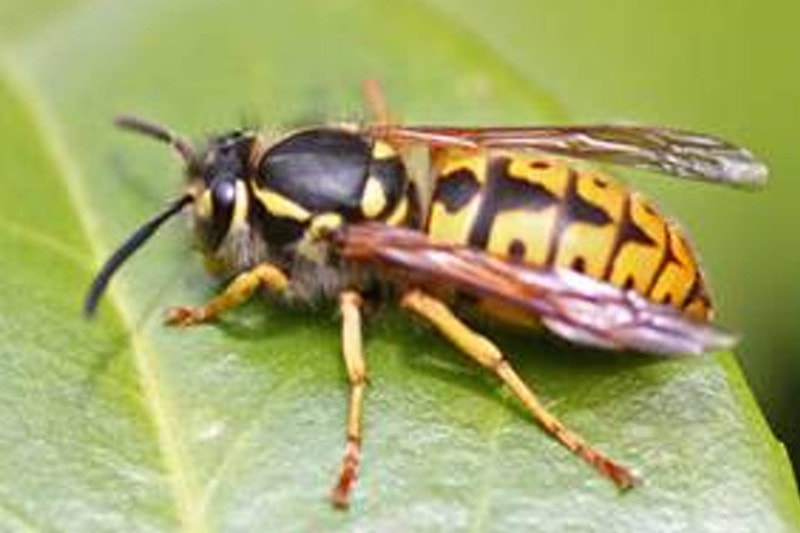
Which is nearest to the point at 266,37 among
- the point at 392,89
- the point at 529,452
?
the point at 392,89

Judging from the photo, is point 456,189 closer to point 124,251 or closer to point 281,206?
point 281,206

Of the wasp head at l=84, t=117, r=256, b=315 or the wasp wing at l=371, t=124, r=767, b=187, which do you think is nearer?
the wasp head at l=84, t=117, r=256, b=315

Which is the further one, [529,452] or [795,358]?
[795,358]

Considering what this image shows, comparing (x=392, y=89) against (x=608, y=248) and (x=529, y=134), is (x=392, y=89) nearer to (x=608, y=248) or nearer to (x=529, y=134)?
(x=529, y=134)

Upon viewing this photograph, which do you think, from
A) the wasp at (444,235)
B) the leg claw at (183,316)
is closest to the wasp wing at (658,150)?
the wasp at (444,235)

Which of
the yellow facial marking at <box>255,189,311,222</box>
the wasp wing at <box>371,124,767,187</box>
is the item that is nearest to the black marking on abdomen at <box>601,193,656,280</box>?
the wasp wing at <box>371,124,767,187</box>

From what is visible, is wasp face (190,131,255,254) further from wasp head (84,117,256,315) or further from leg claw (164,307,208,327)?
leg claw (164,307,208,327)
